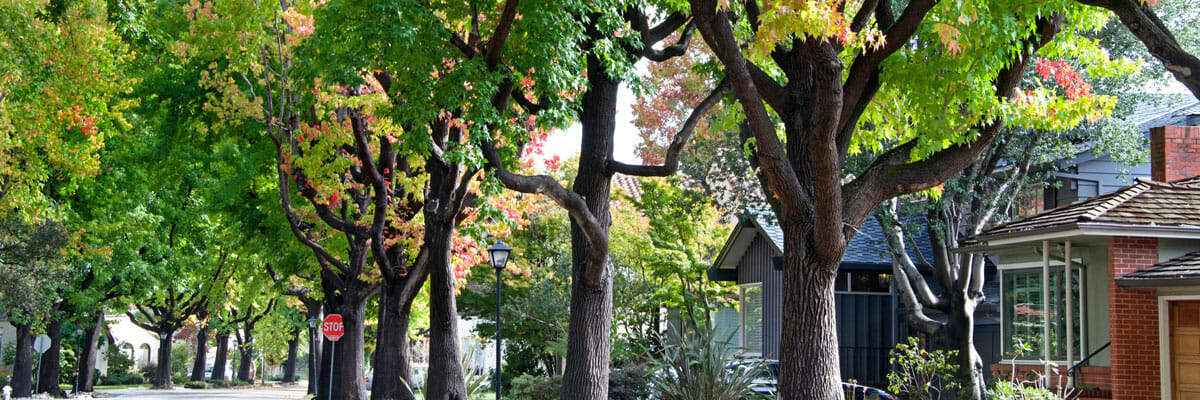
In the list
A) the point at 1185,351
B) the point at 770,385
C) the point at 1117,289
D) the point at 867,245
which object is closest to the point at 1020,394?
the point at 1117,289

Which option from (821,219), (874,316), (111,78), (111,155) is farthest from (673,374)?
(111,155)

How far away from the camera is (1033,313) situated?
18641 millimetres

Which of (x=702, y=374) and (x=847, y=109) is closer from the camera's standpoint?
(x=847, y=109)

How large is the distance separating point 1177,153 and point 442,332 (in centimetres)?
1350

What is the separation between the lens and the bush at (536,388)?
20.6 metres

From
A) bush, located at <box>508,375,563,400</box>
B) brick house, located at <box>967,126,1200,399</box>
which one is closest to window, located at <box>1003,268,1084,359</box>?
brick house, located at <box>967,126,1200,399</box>

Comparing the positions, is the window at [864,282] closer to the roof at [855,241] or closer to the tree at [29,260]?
the roof at [855,241]

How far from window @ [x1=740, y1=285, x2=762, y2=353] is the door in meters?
14.3

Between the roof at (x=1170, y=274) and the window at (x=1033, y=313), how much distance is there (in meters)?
1.21

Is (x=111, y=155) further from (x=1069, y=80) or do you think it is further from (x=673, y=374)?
(x=1069, y=80)

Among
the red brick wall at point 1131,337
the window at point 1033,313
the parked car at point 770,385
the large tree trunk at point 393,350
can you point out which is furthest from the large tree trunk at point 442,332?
the red brick wall at point 1131,337

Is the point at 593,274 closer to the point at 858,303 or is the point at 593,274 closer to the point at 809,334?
the point at 809,334

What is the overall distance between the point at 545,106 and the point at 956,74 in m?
5.69

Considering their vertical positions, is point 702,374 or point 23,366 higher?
point 702,374
